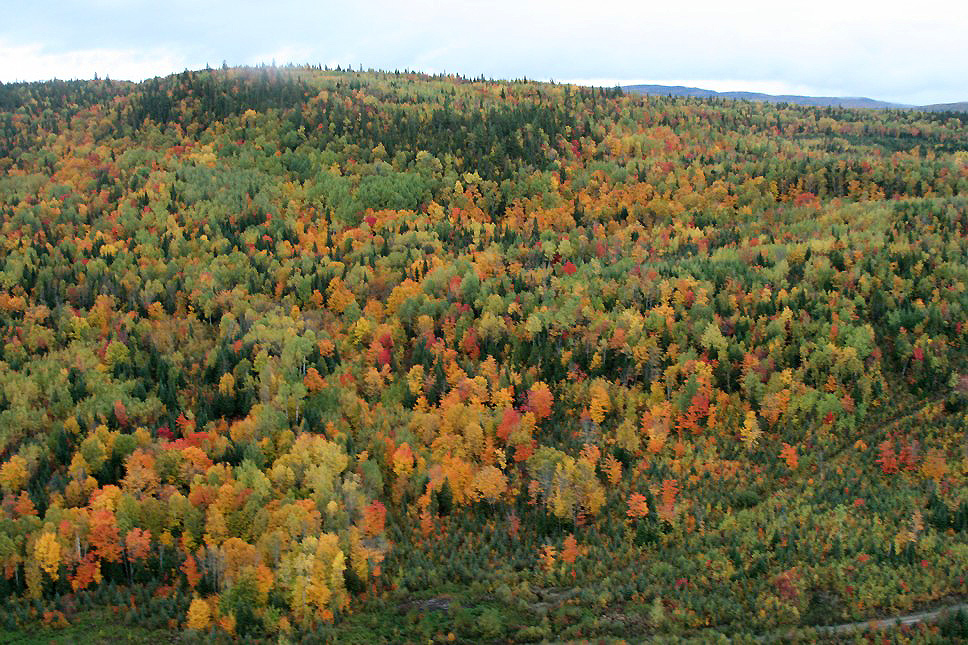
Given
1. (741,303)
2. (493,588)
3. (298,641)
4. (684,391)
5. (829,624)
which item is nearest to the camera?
(829,624)

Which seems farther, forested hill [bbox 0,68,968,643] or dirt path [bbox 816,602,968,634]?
forested hill [bbox 0,68,968,643]

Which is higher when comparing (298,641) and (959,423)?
(959,423)

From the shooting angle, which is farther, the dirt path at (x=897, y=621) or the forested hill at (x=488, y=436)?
the forested hill at (x=488, y=436)

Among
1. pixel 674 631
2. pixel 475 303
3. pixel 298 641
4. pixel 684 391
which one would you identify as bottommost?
pixel 298 641

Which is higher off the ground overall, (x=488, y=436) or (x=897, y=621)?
(x=897, y=621)

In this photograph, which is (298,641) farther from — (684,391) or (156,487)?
(684,391)

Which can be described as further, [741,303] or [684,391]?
[741,303]

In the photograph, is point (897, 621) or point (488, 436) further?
point (488, 436)

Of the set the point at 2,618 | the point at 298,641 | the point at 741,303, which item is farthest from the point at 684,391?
the point at 2,618
